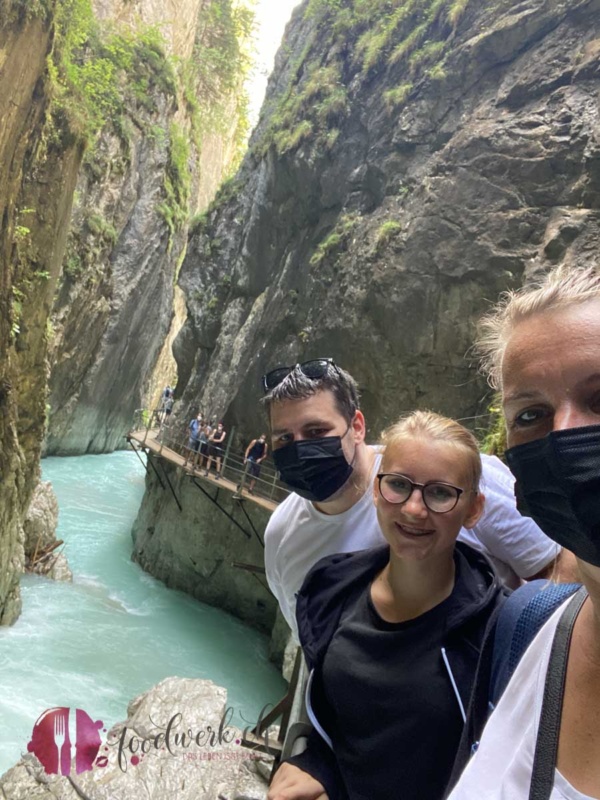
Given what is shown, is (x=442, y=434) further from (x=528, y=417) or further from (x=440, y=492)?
(x=528, y=417)

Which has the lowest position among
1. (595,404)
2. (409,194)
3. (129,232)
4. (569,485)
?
(569,485)

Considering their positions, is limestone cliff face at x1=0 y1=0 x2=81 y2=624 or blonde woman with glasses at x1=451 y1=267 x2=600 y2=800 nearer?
blonde woman with glasses at x1=451 y1=267 x2=600 y2=800

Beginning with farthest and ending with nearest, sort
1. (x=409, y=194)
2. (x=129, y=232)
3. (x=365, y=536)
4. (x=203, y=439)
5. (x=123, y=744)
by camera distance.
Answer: (x=129, y=232)
(x=203, y=439)
(x=409, y=194)
(x=123, y=744)
(x=365, y=536)

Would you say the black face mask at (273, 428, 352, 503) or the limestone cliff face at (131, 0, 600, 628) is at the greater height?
the limestone cliff face at (131, 0, 600, 628)

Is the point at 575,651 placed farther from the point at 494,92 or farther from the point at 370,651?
the point at 494,92

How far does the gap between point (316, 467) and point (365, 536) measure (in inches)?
10.2

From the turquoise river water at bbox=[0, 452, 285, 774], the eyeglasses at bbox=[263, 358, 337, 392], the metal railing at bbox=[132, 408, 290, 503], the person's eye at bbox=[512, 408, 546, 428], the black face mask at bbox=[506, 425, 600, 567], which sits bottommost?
the turquoise river water at bbox=[0, 452, 285, 774]

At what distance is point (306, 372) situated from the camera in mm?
1788

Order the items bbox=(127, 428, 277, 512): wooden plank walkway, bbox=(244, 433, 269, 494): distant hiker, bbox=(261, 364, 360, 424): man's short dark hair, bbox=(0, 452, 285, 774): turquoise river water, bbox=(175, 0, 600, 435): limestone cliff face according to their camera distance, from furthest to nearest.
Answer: bbox=(244, 433, 269, 494): distant hiker < bbox=(127, 428, 277, 512): wooden plank walkway < bbox=(175, 0, 600, 435): limestone cliff face < bbox=(0, 452, 285, 774): turquoise river water < bbox=(261, 364, 360, 424): man's short dark hair

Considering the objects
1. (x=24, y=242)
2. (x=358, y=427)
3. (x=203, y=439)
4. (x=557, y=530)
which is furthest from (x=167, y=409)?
(x=557, y=530)

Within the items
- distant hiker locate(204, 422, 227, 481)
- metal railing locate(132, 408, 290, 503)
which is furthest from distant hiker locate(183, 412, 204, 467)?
distant hiker locate(204, 422, 227, 481)

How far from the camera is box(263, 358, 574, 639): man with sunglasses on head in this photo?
165 cm

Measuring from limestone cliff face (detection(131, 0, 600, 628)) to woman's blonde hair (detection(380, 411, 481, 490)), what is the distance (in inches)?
Answer: 300

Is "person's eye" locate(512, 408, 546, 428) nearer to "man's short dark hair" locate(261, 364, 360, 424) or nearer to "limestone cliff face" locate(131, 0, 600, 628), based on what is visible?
"man's short dark hair" locate(261, 364, 360, 424)
